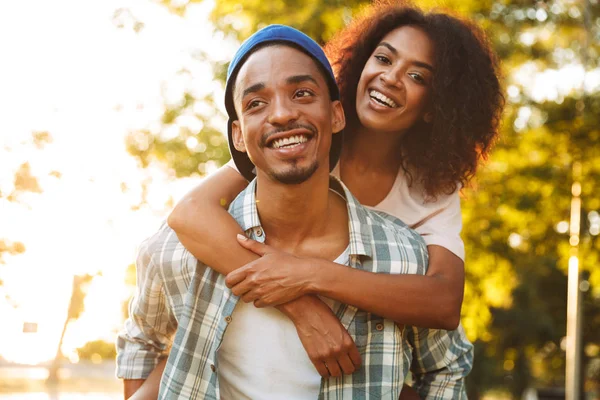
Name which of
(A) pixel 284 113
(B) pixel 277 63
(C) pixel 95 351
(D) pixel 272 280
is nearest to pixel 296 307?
(D) pixel 272 280

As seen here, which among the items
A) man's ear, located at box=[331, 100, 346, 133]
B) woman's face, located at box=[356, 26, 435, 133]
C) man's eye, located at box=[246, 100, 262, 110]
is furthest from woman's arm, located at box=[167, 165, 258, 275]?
woman's face, located at box=[356, 26, 435, 133]

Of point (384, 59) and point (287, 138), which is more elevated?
point (384, 59)

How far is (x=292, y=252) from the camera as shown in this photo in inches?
123

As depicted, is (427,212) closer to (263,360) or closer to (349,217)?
(349,217)

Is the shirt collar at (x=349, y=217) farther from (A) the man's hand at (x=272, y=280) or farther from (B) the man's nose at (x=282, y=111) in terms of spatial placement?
(B) the man's nose at (x=282, y=111)

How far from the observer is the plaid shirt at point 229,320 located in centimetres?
294

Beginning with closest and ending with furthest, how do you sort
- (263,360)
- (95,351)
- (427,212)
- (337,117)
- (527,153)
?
1. (263,360)
2. (337,117)
3. (427,212)
4. (527,153)
5. (95,351)

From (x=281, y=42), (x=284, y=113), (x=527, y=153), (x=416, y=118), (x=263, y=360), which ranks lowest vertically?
(x=263, y=360)

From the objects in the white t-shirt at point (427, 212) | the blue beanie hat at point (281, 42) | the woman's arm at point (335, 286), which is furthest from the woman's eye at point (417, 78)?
the woman's arm at point (335, 286)

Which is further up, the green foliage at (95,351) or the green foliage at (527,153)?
the green foliage at (527,153)

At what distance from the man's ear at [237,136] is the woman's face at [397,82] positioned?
831mm

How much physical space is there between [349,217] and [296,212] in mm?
239

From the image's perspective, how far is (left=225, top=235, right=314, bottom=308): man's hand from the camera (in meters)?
2.85

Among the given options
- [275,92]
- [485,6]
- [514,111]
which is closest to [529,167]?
[514,111]
